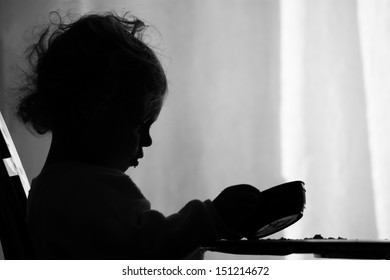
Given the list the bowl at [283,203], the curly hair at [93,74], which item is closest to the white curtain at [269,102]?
the curly hair at [93,74]

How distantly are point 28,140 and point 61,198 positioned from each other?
557 millimetres

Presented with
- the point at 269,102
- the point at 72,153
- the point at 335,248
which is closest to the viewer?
the point at 335,248

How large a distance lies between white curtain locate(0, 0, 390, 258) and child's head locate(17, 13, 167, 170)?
1.39 ft

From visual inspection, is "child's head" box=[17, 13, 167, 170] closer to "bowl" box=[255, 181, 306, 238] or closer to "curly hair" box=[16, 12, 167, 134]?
"curly hair" box=[16, 12, 167, 134]

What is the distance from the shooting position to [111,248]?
35cm

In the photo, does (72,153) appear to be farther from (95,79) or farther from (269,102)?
(269,102)

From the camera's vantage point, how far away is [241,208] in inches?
13.4

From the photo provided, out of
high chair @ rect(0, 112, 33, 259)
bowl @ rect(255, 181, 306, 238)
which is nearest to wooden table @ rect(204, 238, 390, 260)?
bowl @ rect(255, 181, 306, 238)

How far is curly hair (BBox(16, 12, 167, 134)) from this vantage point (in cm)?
44

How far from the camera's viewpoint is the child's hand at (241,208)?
34cm

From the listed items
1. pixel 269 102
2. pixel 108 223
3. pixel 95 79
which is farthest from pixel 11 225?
pixel 269 102

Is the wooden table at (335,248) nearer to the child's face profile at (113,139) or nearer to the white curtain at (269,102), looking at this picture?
the child's face profile at (113,139)

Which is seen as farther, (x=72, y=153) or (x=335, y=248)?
(x=72, y=153)
